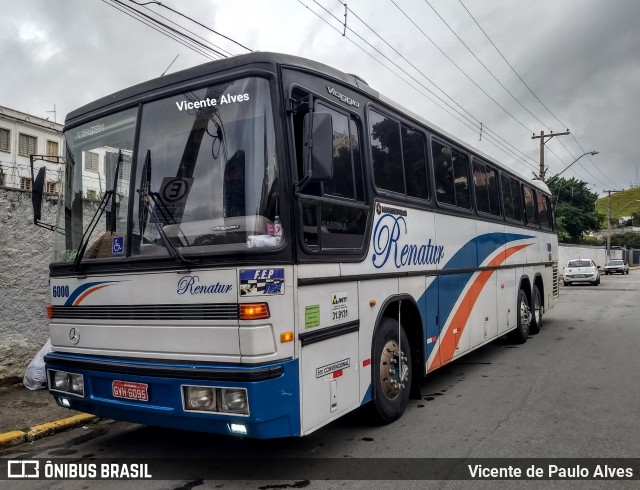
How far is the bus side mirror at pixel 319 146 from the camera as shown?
4.13 m

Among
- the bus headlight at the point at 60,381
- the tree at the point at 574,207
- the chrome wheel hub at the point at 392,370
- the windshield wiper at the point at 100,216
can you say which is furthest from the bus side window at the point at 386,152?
the tree at the point at 574,207

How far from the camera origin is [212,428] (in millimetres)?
4016

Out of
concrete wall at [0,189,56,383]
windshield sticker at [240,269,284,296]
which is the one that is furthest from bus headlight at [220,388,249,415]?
concrete wall at [0,189,56,383]

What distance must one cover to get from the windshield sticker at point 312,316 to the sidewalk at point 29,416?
11.0 feet

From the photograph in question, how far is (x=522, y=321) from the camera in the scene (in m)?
10.9

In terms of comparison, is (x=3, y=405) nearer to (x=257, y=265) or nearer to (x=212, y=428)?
(x=212, y=428)

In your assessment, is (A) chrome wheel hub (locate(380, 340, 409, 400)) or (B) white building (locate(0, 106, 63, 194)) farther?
(B) white building (locate(0, 106, 63, 194))

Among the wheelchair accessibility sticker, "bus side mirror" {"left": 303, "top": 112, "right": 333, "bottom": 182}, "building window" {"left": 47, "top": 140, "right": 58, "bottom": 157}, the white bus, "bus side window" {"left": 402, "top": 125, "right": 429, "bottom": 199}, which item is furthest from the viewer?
"building window" {"left": 47, "top": 140, "right": 58, "bottom": 157}

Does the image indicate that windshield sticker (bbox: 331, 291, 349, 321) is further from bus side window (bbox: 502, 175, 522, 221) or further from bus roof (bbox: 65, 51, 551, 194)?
bus side window (bbox: 502, 175, 522, 221)

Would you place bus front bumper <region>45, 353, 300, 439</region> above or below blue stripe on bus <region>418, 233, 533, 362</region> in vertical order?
below

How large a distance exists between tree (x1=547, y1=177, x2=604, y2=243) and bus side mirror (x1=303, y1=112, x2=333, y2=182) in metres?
58.5

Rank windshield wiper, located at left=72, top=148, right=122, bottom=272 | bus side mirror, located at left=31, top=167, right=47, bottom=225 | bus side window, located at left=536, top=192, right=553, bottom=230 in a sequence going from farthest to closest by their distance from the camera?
bus side window, located at left=536, top=192, right=553, bottom=230
bus side mirror, located at left=31, top=167, right=47, bottom=225
windshield wiper, located at left=72, top=148, right=122, bottom=272

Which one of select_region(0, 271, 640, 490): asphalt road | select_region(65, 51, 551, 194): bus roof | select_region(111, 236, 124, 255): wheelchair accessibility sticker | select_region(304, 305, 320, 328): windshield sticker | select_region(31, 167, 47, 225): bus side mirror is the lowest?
select_region(0, 271, 640, 490): asphalt road

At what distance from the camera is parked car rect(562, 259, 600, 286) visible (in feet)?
105
